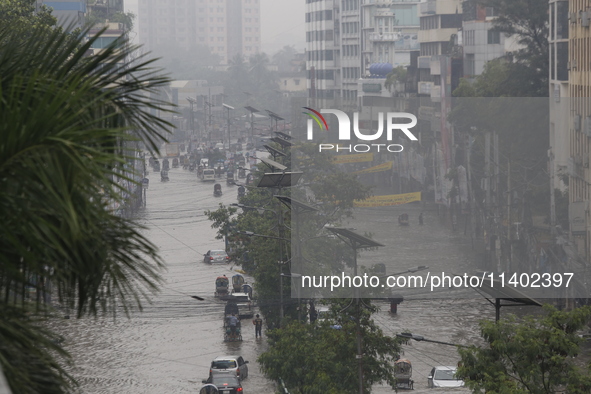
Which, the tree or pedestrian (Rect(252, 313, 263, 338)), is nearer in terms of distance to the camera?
the tree

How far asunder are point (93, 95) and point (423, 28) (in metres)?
82.7

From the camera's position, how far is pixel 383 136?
38062 millimetres

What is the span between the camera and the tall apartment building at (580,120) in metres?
40.9

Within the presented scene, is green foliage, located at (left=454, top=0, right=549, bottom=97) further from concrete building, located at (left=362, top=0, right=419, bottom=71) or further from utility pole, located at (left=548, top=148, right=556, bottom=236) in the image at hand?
concrete building, located at (left=362, top=0, right=419, bottom=71)

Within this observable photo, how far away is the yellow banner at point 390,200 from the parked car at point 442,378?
9.13 meters

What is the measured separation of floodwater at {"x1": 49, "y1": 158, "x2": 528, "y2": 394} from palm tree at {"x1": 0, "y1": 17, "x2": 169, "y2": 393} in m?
21.8

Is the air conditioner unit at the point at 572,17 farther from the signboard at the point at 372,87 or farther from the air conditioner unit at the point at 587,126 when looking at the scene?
the signboard at the point at 372,87

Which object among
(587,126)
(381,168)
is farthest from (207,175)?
(587,126)

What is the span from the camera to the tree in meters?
17.8

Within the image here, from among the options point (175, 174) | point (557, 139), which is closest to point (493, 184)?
point (557, 139)

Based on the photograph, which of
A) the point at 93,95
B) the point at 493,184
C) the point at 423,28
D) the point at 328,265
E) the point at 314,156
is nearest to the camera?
the point at 93,95

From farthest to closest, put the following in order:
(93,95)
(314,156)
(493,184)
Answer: (314,156) → (493,184) → (93,95)

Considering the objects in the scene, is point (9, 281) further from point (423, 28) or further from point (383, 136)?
point (423, 28)

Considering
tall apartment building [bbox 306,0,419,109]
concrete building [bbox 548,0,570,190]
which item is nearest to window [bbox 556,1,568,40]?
concrete building [bbox 548,0,570,190]
